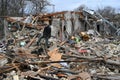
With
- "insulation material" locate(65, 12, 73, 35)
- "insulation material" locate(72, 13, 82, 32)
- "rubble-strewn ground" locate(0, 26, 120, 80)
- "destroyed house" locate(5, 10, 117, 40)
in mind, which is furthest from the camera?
"insulation material" locate(72, 13, 82, 32)

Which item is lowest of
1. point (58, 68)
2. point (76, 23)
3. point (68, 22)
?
point (58, 68)

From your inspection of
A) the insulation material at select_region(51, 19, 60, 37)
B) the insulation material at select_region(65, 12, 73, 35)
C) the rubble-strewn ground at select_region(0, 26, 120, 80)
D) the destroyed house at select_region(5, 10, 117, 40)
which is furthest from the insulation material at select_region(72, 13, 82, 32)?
the rubble-strewn ground at select_region(0, 26, 120, 80)

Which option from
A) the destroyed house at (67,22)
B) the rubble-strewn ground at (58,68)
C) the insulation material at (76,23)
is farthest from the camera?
the insulation material at (76,23)

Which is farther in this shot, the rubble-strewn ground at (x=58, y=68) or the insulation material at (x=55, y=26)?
the insulation material at (x=55, y=26)

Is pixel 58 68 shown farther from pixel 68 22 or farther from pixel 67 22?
pixel 68 22

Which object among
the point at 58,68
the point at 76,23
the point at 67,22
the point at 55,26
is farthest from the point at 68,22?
the point at 58,68

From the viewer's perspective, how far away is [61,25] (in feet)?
85.2

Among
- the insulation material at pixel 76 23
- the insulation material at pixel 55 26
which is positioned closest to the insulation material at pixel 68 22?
the insulation material at pixel 76 23

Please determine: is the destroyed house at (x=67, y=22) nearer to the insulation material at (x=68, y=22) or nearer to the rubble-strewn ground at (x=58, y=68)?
the insulation material at (x=68, y=22)

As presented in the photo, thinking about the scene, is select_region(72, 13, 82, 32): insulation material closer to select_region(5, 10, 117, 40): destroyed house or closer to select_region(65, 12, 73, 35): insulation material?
select_region(5, 10, 117, 40): destroyed house

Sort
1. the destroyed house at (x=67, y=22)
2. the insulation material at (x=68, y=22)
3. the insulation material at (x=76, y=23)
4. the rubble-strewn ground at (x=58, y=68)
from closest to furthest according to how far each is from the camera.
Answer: the rubble-strewn ground at (x=58, y=68)
the destroyed house at (x=67, y=22)
the insulation material at (x=68, y=22)
the insulation material at (x=76, y=23)

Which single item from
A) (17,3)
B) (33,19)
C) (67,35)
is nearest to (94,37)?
(67,35)

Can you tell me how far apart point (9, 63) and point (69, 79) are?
2759 mm

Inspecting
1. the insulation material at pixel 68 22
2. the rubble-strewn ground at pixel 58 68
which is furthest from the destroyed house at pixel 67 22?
the rubble-strewn ground at pixel 58 68
